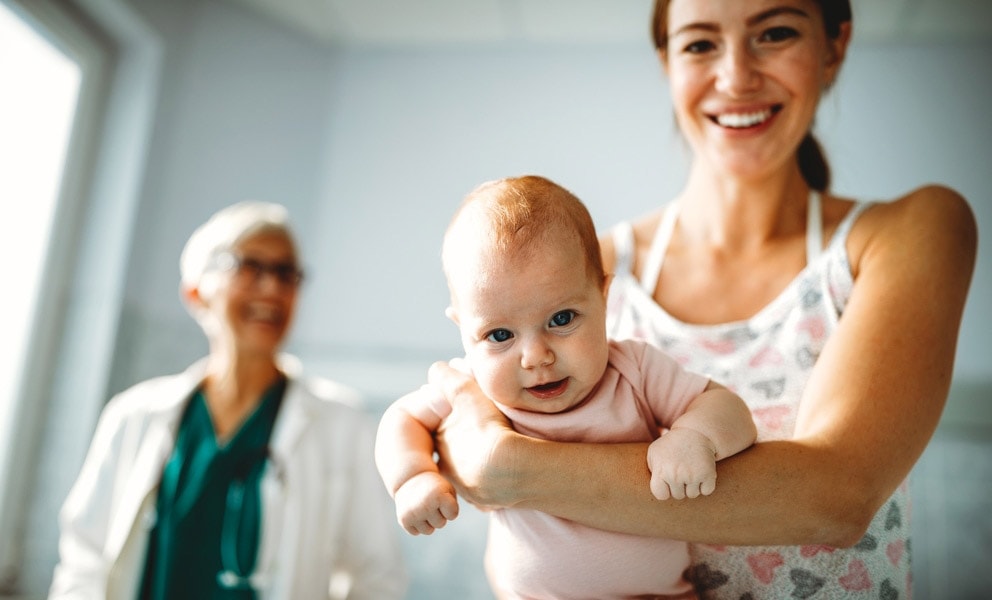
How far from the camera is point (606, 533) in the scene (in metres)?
0.81

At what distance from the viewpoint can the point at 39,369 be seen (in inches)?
98.0

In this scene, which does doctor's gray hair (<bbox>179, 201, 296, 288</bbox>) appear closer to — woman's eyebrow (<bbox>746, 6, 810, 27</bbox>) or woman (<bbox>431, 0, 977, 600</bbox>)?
woman (<bbox>431, 0, 977, 600</bbox>)

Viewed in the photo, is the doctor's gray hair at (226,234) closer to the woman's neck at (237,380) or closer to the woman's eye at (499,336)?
the woman's neck at (237,380)

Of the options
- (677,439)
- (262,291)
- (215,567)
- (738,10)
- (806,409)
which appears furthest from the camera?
(262,291)

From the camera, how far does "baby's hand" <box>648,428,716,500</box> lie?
71 cm

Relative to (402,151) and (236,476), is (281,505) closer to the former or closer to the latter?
(236,476)

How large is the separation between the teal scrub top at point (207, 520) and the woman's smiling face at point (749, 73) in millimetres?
1497

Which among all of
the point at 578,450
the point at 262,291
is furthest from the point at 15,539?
the point at 578,450

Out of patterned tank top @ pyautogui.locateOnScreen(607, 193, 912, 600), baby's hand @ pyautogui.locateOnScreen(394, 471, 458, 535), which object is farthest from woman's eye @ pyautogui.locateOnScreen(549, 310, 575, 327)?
patterned tank top @ pyautogui.locateOnScreen(607, 193, 912, 600)

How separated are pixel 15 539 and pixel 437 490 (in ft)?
7.53

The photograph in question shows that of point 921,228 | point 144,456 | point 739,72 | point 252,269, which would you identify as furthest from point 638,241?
point 144,456

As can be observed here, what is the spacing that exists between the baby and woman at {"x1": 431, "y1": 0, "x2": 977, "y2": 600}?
0.16 feet

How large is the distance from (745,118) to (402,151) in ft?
7.44

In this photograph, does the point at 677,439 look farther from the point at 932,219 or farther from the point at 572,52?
the point at 572,52
